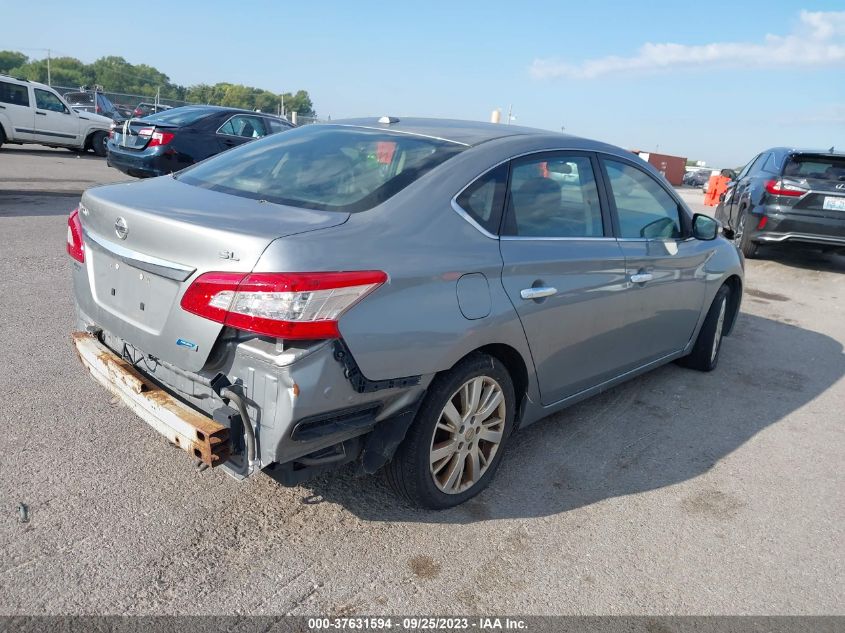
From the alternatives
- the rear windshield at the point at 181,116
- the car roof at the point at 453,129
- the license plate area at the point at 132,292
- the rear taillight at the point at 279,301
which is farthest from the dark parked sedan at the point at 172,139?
the rear taillight at the point at 279,301

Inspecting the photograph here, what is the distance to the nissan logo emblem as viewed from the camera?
2768mm

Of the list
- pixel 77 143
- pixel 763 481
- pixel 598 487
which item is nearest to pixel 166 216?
pixel 598 487

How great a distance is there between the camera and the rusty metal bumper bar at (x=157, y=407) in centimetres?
246

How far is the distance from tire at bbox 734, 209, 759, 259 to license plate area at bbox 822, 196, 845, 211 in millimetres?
1035

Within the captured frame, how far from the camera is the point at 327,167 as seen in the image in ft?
10.5

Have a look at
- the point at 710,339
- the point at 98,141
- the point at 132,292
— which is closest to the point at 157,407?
the point at 132,292

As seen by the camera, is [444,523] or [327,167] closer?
[444,523]

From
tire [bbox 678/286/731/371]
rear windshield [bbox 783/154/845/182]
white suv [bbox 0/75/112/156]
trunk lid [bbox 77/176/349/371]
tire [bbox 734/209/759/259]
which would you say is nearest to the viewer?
trunk lid [bbox 77/176/349/371]

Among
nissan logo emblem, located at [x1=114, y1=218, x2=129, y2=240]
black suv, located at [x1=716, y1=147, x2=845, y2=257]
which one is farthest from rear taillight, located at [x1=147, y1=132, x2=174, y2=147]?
nissan logo emblem, located at [x1=114, y1=218, x2=129, y2=240]

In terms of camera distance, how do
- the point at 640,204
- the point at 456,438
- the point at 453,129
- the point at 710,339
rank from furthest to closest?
the point at 710,339 → the point at 640,204 → the point at 453,129 → the point at 456,438

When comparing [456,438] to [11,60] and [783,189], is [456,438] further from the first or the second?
[11,60]

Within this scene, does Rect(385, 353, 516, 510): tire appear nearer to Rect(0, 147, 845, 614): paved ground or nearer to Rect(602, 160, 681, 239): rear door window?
Rect(0, 147, 845, 614): paved ground

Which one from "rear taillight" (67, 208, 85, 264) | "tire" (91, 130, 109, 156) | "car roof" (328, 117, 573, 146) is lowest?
"tire" (91, 130, 109, 156)

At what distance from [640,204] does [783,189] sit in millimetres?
6183
